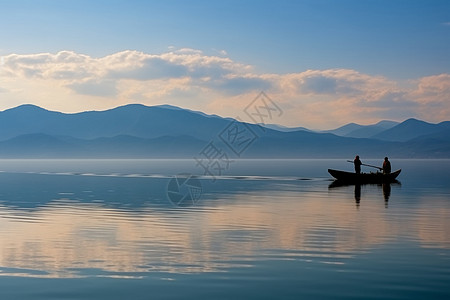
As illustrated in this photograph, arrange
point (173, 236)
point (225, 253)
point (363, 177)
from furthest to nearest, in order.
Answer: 1. point (363, 177)
2. point (173, 236)
3. point (225, 253)

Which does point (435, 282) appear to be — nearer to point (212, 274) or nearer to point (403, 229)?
point (212, 274)

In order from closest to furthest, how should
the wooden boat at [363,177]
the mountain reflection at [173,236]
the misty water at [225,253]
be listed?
1. the misty water at [225,253]
2. the mountain reflection at [173,236]
3. the wooden boat at [363,177]

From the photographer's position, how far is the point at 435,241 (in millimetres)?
28969

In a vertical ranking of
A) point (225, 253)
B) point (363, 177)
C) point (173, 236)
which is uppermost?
point (363, 177)

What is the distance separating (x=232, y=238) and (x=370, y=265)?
27.5ft

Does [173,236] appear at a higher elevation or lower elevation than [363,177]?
lower

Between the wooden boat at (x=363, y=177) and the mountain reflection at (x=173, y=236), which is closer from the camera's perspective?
the mountain reflection at (x=173, y=236)

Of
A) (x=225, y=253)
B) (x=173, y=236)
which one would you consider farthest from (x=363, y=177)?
(x=225, y=253)

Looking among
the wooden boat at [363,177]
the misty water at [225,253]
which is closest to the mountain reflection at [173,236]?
the misty water at [225,253]

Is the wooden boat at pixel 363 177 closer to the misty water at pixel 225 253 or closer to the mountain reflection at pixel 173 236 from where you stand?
the mountain reflection at pixel 173 236

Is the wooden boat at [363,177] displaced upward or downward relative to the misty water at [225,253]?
upward

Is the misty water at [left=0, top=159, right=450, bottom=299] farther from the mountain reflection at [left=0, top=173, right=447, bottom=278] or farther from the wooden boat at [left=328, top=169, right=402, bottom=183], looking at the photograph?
the wooden boat at [left=328, top=169, right=402, bottom=183]

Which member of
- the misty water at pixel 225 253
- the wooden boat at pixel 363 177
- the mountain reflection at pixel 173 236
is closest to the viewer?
the misty water at pixel 225 253

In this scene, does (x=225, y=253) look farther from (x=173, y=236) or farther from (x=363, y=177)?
(x=363, y=177)
